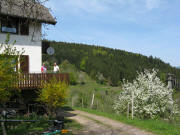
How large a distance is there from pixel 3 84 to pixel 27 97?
733 centimetres

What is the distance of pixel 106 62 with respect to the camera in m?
87.5

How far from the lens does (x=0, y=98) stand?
362 inches

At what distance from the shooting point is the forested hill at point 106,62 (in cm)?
7819

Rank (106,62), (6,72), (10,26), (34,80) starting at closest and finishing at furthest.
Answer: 1. (6,72)
2. (34,80)
3. (10,26)
4. (106,62)

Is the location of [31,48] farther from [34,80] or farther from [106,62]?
[106,62]

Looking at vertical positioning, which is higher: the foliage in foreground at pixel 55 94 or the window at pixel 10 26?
the window at pixel 10 26

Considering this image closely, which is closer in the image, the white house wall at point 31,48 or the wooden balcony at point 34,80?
the wooden balcony at point 34,80

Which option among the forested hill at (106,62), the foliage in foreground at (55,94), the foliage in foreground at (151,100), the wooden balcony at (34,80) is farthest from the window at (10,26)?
the forested hill at (106,62)

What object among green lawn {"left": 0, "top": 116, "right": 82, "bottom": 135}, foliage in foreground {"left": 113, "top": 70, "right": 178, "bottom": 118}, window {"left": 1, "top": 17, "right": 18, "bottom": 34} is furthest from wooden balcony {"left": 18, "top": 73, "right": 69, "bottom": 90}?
foliage in foreground {"left": 113, "top": 70, "right": 178, "bottom": 118}

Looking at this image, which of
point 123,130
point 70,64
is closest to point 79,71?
point 70,64

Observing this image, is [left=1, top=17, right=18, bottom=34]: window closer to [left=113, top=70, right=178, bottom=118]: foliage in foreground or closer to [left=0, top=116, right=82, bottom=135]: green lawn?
[left=0, top=116, right=82, bottom=135]: green lawn

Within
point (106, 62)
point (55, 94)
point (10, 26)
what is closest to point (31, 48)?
point (10, 26)

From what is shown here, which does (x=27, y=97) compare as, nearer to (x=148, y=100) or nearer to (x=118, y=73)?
(x=148, y=100)

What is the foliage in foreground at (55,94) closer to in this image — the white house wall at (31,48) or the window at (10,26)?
the white house wall at (31,48)
